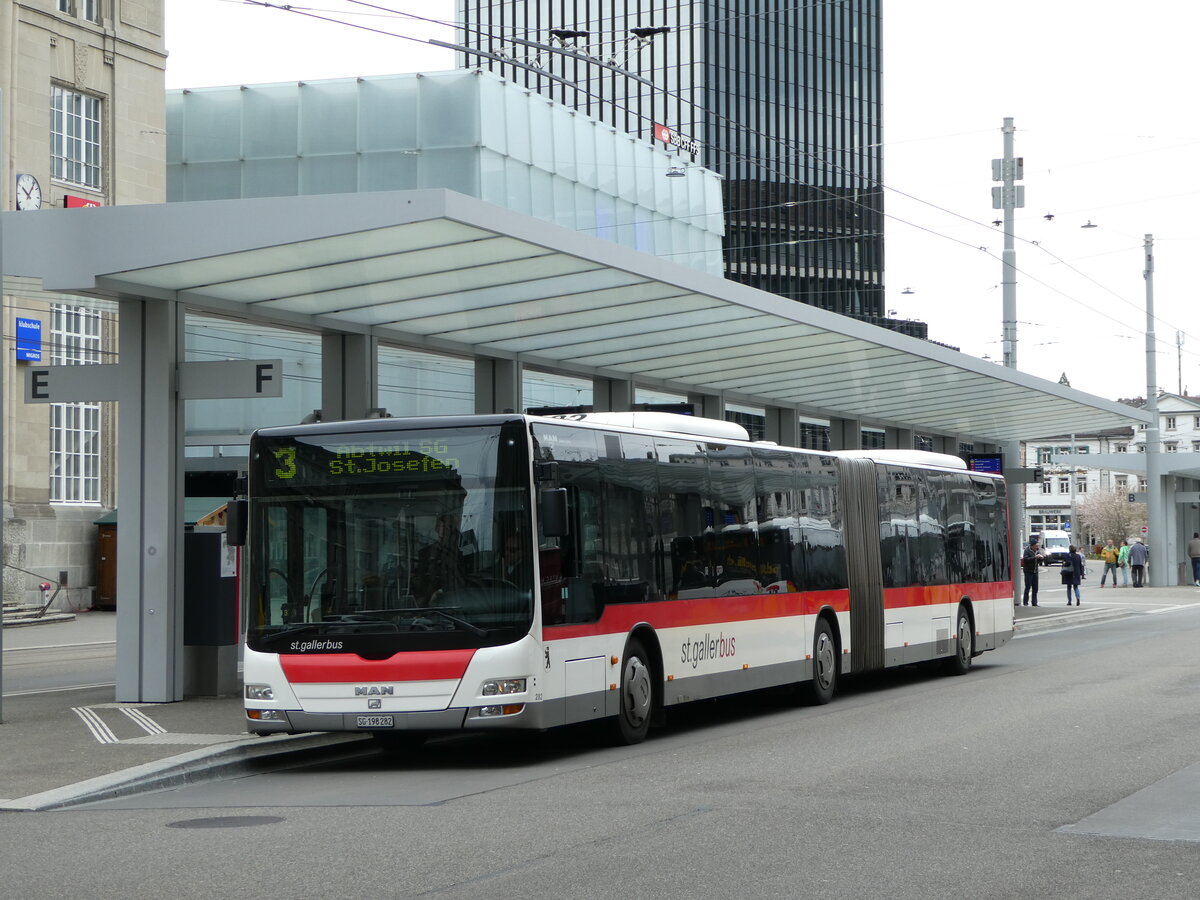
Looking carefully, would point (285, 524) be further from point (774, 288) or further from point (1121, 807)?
point (774, 288)

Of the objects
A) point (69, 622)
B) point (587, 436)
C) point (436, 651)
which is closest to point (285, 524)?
point (436, 651)

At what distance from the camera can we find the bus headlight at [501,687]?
1198cm

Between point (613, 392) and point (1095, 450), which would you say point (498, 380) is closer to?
point (613, 392)

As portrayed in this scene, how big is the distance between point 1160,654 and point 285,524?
48.9 ft

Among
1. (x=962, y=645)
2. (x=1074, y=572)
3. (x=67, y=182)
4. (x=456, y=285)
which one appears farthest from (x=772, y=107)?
(x=456, y=285)

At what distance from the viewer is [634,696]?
1375cm

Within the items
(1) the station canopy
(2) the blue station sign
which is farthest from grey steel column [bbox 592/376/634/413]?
(2) the blue station sign

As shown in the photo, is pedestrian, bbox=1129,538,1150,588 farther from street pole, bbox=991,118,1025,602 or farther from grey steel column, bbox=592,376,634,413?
grey steel column, bbox=592,376,634,413

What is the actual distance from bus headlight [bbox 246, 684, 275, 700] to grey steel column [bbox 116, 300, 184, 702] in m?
3.84

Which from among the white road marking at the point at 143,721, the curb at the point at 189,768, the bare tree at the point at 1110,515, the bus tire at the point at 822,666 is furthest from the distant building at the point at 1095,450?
the curb at the point at 189,768

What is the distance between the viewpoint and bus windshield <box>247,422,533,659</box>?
1216cm

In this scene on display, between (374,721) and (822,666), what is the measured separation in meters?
6.97

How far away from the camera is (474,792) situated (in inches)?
428

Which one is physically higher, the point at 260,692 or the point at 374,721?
the point at 260,692
